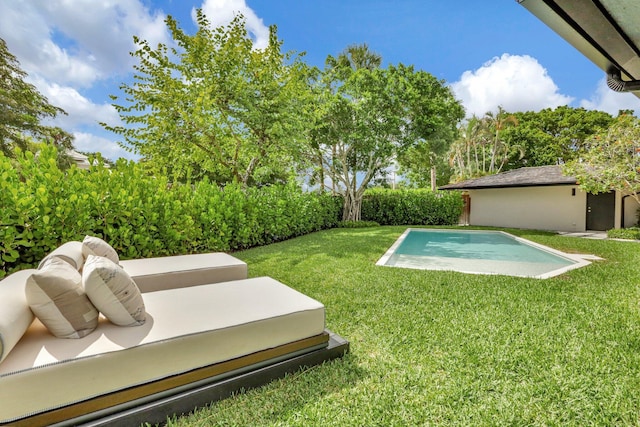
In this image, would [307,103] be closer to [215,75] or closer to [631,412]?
[215,75]

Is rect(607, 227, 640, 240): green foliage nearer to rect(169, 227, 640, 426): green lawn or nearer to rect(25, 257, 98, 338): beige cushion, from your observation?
rect(169, 227, 640, 426): green lawn

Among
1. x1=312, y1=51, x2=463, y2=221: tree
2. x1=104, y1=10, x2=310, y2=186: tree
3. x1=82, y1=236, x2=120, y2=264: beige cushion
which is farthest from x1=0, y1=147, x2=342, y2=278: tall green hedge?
x1=312, y1=51, x2=463, y2=221: tree

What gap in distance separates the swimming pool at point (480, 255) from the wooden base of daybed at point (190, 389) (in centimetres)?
441

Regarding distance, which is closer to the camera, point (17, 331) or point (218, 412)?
point (17, 331)

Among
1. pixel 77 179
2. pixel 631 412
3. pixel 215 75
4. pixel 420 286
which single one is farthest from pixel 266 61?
pixel 631 412

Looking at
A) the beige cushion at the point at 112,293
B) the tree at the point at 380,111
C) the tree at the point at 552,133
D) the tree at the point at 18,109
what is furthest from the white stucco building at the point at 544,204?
the tree at the point at 18,109

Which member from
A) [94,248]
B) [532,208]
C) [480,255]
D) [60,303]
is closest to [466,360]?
[60,303]

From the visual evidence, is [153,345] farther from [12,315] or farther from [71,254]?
[71,254]

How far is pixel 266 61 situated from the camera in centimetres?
1205

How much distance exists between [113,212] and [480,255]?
926 centimetres

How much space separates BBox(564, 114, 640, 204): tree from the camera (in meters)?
10.8

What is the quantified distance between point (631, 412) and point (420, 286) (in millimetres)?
2922

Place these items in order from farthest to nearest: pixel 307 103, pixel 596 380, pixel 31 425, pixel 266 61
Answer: pixel 307 103
pixel 266 61
pixel 596 380
pixel 31 425

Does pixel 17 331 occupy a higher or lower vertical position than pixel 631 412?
higher
